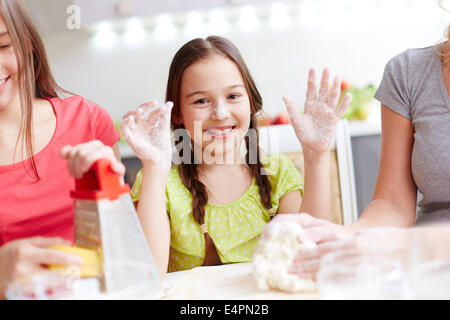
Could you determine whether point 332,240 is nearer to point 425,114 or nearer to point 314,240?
point 314,240

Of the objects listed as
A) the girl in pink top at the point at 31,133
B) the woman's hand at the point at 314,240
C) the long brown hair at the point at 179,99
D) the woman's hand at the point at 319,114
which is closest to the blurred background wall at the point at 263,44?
the long brown hair at the point at 179,99

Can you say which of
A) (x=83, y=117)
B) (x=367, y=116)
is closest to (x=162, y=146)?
(x=83, y=117)

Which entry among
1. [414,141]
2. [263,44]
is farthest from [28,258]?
[263,44]

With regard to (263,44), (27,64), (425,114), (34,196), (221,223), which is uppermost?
(263,44)

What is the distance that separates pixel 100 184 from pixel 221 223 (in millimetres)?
521

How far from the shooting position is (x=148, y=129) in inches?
28.5

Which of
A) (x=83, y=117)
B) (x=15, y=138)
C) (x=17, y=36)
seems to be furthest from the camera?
(x=83, y=117)

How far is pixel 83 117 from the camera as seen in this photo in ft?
3.02

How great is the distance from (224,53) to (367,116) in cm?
120

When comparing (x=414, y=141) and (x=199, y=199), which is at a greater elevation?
(x=414, y=141)

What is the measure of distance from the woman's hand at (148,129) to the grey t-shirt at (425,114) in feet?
1.43

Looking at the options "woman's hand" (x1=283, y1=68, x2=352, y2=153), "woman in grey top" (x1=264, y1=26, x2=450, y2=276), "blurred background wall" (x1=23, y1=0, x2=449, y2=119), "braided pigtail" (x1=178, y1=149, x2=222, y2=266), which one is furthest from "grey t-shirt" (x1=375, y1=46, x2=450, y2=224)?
"blurred background wall" (x1=23, y1=0, x2=449, y2=119)
